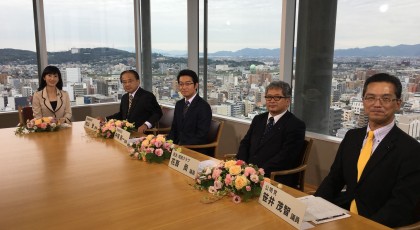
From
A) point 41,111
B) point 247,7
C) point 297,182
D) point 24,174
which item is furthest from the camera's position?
point 247,7

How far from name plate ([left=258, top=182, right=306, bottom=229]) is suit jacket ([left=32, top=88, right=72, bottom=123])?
3.07m

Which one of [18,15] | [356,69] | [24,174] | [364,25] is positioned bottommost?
[24,174]

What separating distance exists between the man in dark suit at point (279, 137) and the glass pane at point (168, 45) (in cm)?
301

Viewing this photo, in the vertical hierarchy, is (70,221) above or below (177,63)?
below

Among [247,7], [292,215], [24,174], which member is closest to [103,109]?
[247,7]

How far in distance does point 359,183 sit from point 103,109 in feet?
15.7

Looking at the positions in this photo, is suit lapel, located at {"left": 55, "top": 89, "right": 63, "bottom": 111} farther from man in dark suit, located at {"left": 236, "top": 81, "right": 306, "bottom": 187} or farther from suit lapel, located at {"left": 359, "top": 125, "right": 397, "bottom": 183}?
suit lapel, located at {"left": 359, "top": 125, "right": 397, "bottom": 183}

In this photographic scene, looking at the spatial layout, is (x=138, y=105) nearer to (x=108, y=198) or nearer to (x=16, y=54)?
(x=108, y=198)

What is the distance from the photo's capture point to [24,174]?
2.08 m

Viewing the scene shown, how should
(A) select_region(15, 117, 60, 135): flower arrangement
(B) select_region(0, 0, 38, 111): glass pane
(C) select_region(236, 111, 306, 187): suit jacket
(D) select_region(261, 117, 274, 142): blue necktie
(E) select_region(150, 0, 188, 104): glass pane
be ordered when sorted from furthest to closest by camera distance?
(E) select_region(150, 0, 188, 104): glass pane, (B) select_region(0, 0, 38, 111): glass pane, (A) select_region(15, 117, 60, 135): flower arrangement, (D) select_region(261, 117, 274, 142): blue necktie, (C) select_region(236, 111, 306, 187): suit jacket

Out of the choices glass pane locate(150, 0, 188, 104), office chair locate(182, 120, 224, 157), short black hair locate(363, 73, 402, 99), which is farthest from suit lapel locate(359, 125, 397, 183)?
glass pane locate(150, 0, 188, 104)

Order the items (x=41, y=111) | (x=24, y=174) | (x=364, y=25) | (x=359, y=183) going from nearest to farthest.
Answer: (x=359, y=183) < (x=24, y=174) < (x=364, y=25) < (x=41, y=111)

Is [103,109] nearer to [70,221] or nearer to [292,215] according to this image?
[70,221]

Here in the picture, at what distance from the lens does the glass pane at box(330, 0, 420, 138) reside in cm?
305
